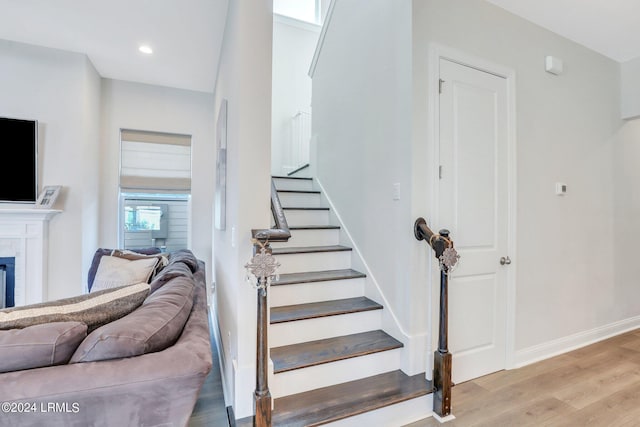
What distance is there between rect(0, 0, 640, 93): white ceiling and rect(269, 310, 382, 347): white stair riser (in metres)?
2.52

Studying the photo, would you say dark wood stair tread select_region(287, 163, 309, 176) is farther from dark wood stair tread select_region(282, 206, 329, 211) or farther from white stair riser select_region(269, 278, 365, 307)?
white stair riser select_region(269, 278, 365, 307)

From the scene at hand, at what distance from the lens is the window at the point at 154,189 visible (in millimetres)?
3912

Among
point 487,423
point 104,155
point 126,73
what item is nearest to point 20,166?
point 104,155

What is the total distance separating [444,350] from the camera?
1.93 meters

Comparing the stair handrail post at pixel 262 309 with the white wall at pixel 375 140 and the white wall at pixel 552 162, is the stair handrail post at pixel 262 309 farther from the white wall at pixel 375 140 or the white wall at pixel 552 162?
the white wall at pixel 552 162

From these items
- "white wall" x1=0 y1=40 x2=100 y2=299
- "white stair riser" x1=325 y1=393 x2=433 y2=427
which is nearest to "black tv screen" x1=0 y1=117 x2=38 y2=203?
"white wall" x1=0 y1=40 x2=100 y2=299

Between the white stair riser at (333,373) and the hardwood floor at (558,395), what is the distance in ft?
1.23

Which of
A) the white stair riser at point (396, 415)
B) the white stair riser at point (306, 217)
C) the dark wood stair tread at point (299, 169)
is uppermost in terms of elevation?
the dark wood stair tread at point (299, 169)

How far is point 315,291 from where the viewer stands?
2.48m

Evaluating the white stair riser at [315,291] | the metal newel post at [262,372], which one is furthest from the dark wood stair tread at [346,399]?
the white stair riser at [315,291]

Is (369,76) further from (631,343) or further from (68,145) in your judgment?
(631,343)

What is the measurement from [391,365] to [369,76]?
225cm

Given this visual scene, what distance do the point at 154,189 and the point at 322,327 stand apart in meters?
2.99

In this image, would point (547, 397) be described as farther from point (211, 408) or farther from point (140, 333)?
point (140, 333)
